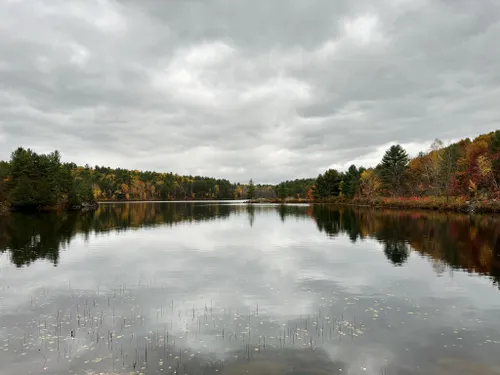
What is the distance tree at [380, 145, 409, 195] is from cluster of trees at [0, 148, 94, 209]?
107 metres

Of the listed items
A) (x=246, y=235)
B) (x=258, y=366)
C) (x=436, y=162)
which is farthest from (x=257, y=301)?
(x=436, y=162)

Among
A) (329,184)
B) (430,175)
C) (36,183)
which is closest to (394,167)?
(430,175)

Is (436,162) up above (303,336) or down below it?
above

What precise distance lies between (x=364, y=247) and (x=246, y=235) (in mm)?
16738

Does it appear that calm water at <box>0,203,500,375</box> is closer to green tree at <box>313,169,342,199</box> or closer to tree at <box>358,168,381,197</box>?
tree at <box>358,168,381,197</box>

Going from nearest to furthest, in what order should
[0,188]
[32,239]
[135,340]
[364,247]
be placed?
[135,340] → [364,247] → [32,239] → [0,188]

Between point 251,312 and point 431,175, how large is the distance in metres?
103

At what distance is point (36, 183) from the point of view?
316ft

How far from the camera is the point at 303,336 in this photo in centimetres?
1334

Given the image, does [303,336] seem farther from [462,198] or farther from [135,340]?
[462,198]

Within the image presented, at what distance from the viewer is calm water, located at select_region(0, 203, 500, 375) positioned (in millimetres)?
11359

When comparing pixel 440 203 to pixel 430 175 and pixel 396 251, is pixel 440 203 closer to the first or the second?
pixel 430 175

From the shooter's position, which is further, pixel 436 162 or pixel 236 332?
pixel 436 162

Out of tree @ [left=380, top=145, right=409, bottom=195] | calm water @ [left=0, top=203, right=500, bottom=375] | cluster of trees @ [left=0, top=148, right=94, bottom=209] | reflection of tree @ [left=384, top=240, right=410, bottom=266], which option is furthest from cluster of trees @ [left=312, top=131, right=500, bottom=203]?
cluster of trees @ [left=0, top=148, right=94, bottom=209]
